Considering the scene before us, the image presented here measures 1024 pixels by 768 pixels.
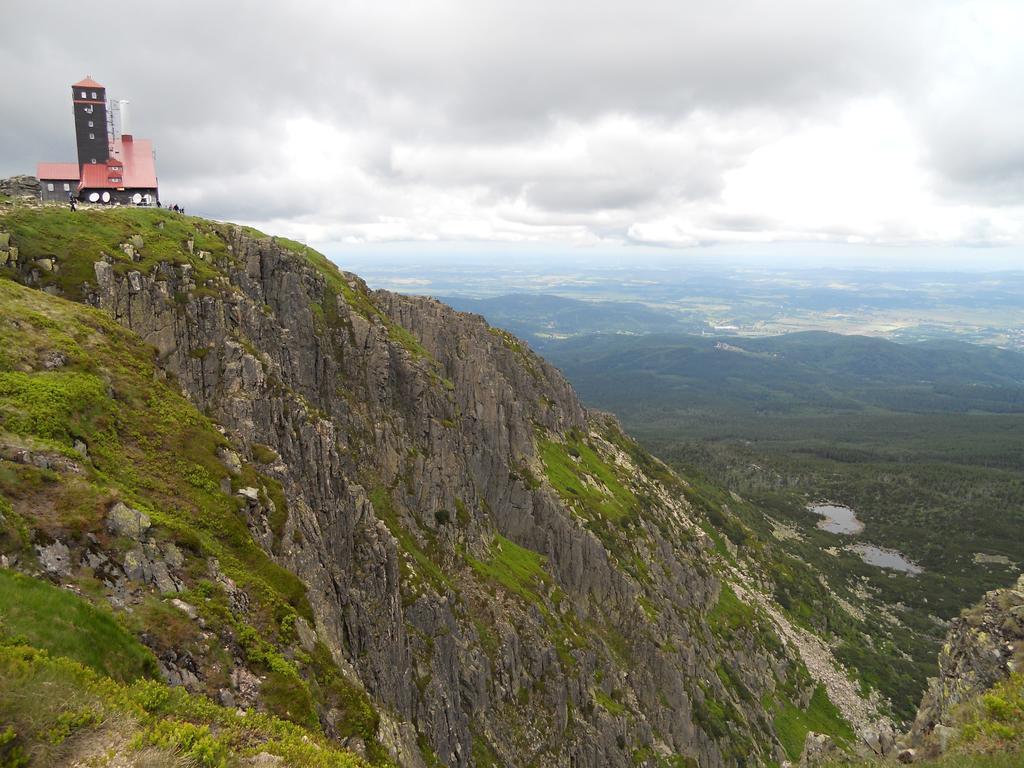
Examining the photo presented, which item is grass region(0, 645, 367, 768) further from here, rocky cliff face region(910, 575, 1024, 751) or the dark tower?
the dark tower

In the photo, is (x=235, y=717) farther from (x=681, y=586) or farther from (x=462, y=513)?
(x=681, y=586)

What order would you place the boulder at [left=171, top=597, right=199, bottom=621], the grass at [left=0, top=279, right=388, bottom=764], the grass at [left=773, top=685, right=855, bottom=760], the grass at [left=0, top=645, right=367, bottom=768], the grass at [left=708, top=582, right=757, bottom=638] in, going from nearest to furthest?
the grass at [left=0, top=645, right=367, bottom=768], the grass at [left=0, top=279, right=388, bottom=764], the boulder at [left=171, top=597, right=199, bottom=621], the grass at [left=773, top=685, right=855, bottom=760], the grass at [left=708, top=582, right=757, bottom=638]

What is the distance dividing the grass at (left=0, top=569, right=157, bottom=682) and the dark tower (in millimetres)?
76748

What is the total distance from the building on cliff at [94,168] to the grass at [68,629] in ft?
240

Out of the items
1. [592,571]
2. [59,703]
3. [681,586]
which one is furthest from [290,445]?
[681,586]

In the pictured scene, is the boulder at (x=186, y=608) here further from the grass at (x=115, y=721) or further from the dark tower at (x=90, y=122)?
the dark tower at (x=90, y=122)

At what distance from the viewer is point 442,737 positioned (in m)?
50.2

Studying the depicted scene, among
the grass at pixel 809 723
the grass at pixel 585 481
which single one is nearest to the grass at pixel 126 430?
the grass at pixel 585 481

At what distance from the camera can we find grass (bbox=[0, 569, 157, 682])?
16812 mm

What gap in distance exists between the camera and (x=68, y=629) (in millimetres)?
17672

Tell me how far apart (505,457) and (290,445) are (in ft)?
187

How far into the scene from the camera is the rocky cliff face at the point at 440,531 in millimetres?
47688

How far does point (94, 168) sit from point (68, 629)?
77.7 meters

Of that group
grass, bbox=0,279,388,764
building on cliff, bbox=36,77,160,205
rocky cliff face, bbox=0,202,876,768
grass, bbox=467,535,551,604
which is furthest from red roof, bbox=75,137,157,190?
grass, bbox=467,535,551,604
